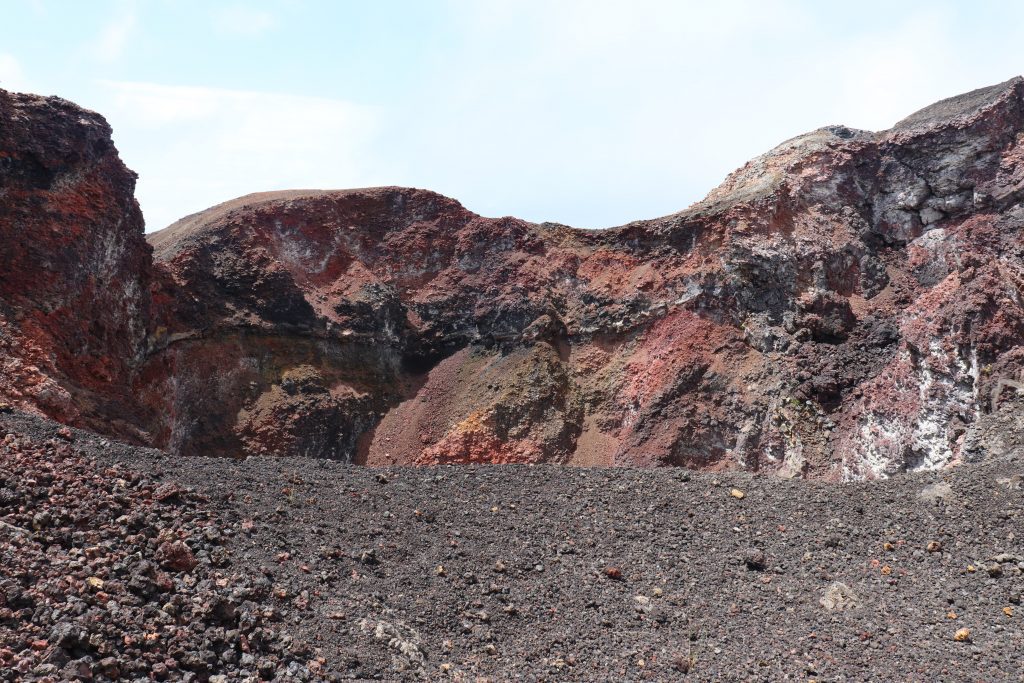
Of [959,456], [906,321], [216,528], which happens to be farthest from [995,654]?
[906,321]

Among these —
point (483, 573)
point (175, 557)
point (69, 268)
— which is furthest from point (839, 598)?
point (69, 268)

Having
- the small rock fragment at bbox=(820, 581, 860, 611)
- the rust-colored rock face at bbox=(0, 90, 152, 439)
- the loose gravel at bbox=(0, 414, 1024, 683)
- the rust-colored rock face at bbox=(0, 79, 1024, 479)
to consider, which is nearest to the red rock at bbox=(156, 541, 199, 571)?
the loose gravel at bbox=(0, 414, 1024, 683)

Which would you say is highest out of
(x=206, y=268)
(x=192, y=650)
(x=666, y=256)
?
(x=206, y=268)

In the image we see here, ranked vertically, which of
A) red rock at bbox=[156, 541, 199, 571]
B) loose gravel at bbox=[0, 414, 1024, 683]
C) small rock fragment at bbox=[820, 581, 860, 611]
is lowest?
small rock fragment at bbox=[820, 581, 860, 611]

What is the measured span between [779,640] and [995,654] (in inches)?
104

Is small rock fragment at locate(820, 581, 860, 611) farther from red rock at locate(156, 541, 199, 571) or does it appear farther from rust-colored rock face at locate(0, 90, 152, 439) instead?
rust-colored rock face at locate(0, 90, 152, 439)

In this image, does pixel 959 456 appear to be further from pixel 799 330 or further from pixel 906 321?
pixel 799 330

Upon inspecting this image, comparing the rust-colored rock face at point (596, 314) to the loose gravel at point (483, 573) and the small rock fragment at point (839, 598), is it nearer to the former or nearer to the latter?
the loose gravel at point (483, 573)

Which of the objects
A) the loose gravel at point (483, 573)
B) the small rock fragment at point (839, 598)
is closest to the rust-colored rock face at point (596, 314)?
the loose gravel at point (483, 573)

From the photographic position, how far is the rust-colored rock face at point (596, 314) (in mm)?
24109

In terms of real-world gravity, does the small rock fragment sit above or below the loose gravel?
below

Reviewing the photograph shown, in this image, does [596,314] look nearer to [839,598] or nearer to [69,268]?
[69,268]

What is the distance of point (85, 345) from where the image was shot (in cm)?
2256

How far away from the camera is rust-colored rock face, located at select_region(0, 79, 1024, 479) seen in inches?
949
